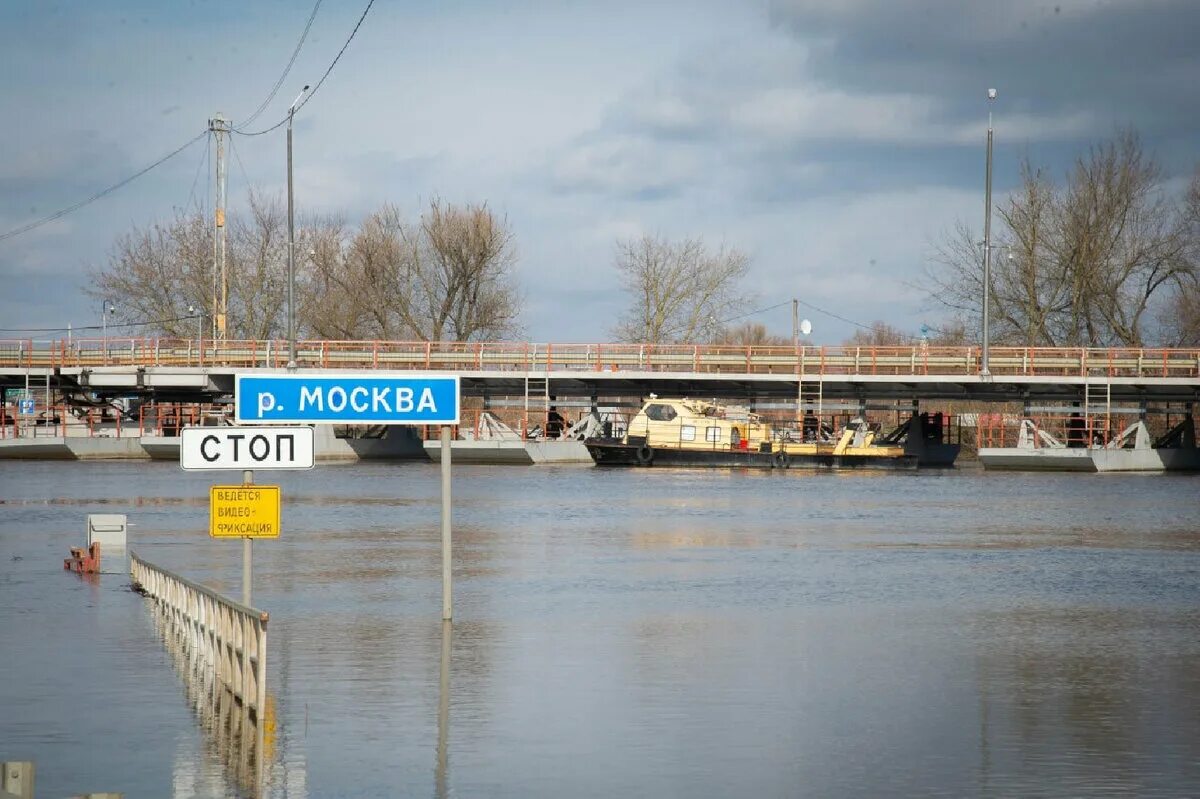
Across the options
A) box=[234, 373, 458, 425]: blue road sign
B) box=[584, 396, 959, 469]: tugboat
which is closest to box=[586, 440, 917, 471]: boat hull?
box=[584, 396, 959, 469]: tugboat

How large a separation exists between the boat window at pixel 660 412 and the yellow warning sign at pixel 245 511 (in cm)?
5598

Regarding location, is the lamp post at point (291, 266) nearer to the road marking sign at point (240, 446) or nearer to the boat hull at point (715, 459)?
the boat hull at point (715, 459)

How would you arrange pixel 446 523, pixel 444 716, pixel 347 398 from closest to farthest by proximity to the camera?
pixel 444 716, pixel 347 398, pixel 446 523

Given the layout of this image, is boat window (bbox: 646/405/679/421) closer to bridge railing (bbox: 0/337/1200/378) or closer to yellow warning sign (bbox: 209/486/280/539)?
bridge railing (bbox: 0/337/1200/378)

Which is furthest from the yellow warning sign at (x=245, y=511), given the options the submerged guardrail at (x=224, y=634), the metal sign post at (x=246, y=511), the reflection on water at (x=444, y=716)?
the reflection on water at (x=444, y=716)

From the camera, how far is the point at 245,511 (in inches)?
569

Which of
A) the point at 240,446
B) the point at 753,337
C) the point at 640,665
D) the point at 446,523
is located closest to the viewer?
the point at 240,446

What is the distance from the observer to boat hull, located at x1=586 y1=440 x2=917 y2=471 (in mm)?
69062

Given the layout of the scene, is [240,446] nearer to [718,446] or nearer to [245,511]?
[245,511]

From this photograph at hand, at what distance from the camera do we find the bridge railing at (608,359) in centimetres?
7075

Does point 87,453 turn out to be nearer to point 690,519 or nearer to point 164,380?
point 164,380

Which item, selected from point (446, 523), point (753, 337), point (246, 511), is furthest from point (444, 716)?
point (753, 337)

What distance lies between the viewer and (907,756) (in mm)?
11508

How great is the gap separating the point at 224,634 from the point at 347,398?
3.57 meters
